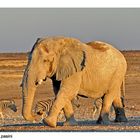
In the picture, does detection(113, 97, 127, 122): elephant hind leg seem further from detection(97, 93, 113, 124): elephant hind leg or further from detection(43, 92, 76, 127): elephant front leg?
detection(43, 92, 76, 127): elephant front leg

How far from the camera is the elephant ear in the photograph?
13961 millimetres

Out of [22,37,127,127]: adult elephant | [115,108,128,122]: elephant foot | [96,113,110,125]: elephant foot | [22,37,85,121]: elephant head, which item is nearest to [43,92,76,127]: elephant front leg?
[22,37,127,127]: adult elephant

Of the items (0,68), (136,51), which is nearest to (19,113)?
(0,68)

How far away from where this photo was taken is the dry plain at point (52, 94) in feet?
44.8

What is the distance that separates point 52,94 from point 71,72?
11.6m

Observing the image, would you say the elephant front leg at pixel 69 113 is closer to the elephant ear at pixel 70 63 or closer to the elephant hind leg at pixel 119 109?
the elephant ear at pixel 70 63

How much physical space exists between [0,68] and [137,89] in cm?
1434

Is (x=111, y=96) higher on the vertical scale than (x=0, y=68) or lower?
higher

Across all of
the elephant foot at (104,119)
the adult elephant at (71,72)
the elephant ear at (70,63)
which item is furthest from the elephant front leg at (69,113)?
the elephant foot at (104,119)

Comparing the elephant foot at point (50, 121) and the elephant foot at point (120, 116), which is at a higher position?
the elephant foot at point (50, 121)

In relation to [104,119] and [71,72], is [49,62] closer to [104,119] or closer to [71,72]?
[71,72]

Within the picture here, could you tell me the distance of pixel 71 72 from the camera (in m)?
14.0

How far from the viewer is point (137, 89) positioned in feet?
89.7
